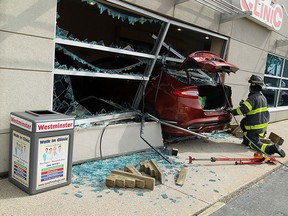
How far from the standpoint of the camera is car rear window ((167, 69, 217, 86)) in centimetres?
552

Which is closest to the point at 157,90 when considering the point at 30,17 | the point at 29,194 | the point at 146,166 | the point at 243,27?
the point at 146,166

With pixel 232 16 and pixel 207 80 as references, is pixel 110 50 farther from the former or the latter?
pixel 232 16

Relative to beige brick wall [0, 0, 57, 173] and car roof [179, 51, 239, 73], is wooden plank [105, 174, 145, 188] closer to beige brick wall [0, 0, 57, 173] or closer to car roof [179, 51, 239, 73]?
beige brick wall [0, 0, 57, 173]

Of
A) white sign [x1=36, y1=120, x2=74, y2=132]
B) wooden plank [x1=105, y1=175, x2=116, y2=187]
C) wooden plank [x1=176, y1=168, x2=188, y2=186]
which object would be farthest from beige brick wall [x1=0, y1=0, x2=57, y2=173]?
wooden plank [x1=176, y1=168, x2=188, y2=186]

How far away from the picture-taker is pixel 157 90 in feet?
18.3

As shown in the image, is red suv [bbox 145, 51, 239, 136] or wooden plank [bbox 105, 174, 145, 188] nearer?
wooden plank [bbox 105, 174, 145, 188]

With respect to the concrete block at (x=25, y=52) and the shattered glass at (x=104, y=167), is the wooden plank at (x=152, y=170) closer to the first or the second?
the shattered glass at (x=104, y=167)

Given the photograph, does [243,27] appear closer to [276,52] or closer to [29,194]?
[276,52]

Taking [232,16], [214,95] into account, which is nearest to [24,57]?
[214,95]

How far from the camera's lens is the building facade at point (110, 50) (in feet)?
11.8

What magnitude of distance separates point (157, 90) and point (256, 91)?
2.17 m

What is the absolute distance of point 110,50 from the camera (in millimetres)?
4762

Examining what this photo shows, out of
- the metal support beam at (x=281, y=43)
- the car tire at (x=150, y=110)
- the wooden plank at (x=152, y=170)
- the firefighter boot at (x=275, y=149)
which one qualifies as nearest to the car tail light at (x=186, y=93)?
the car tire at (x=150, y=110)

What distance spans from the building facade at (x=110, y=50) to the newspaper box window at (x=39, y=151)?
28cm
